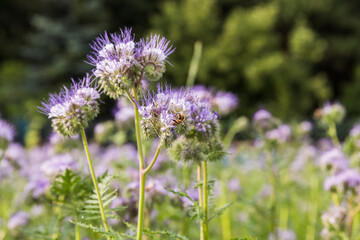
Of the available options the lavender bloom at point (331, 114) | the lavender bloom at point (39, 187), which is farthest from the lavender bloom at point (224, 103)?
the lavender bloom at point (39, 187)

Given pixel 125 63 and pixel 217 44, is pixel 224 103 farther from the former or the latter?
pixel 217 44

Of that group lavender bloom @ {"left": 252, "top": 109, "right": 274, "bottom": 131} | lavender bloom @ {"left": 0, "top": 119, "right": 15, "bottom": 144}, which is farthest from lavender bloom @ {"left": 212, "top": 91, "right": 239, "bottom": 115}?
lavender bloom @ {"left": 0, "top": 119, "right": 15, "bottom": 144}

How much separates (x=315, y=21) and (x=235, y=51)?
323 inches

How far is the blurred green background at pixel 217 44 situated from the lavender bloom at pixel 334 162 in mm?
19062

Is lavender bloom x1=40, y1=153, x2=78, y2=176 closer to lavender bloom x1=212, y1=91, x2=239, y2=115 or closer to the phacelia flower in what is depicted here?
the phacelia flower

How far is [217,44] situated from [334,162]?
955 inches

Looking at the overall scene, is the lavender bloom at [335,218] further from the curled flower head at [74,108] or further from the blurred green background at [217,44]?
the blurred green background at [217,44]

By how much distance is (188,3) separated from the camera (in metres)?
26.7

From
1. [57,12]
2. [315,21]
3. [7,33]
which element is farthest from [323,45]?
[7,33]

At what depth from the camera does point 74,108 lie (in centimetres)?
135

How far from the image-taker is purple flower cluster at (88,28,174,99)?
126cm

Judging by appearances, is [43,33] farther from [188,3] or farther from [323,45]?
[323,45]

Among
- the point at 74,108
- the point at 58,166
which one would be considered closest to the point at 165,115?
the point at 74,108

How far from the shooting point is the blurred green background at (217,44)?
69.2ft
